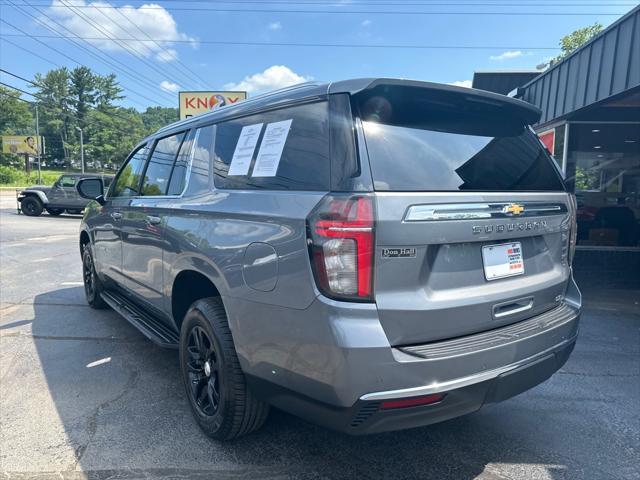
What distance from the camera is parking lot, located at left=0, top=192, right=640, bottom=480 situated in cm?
256

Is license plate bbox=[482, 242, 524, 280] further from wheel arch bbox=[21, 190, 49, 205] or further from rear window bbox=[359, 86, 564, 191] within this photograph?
wheel arch bbox=[21, 190, 49, 205]

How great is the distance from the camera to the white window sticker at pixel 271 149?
2.39 metres

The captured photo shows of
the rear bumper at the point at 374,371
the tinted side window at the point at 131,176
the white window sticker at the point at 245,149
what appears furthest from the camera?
the tinted side window at the point at 131,176

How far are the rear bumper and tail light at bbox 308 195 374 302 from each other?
0.08 m

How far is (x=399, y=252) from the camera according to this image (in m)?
1.97

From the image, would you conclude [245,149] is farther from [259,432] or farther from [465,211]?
[259,432]

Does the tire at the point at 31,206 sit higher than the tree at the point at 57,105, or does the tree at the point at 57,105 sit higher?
the tree at the point at 57,105

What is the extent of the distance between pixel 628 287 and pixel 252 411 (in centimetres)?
702

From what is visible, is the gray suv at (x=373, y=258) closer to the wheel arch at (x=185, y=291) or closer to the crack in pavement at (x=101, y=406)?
the wheel arch at (x=185, y=291)

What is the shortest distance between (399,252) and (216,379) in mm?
1407

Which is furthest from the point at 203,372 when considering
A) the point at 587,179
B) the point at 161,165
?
the point at 587,179

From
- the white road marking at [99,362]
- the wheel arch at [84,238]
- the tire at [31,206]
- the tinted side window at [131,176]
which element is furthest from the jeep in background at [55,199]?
the white road marking at [99,362]

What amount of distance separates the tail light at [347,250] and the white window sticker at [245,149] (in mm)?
852

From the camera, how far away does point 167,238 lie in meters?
3.22
